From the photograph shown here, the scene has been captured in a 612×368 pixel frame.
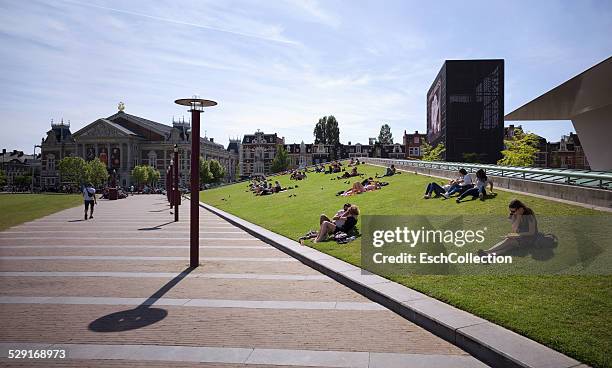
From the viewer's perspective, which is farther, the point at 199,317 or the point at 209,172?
the point at 209,172

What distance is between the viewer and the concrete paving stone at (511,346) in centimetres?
441

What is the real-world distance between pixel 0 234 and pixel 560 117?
1460 inches

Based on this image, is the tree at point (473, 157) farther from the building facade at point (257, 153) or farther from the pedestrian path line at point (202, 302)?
the building facade at point (257, 153)

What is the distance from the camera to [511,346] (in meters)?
4.84

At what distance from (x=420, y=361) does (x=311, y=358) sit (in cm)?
134

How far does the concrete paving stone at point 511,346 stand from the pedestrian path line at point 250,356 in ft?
0.84

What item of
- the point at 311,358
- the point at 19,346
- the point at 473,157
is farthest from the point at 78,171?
the point at 311,358

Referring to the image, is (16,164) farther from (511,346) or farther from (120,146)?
(511,346)

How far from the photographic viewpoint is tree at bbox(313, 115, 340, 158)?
357 feet

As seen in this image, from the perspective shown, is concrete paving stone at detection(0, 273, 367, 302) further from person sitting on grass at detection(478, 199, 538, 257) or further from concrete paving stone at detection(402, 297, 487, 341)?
person sitting on grass at detection(478, 199, 538, 257)

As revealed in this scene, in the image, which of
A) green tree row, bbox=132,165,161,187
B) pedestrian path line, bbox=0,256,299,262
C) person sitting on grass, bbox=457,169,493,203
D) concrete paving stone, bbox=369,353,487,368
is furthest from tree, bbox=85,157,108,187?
concrete paving stone, bbox=369,353,487,368

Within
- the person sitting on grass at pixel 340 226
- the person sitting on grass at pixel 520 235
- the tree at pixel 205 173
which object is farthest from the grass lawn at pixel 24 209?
the tree at pixel 205 173

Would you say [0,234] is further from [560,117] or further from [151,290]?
[560,117]

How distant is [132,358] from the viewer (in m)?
5.07
